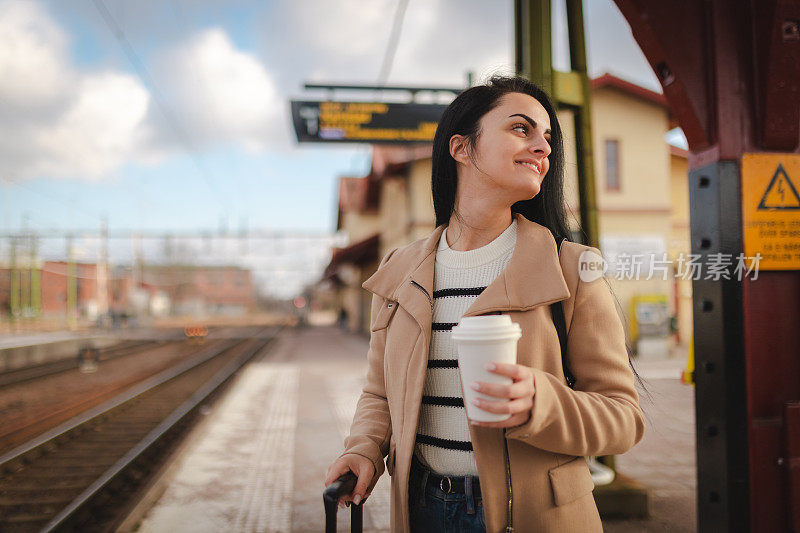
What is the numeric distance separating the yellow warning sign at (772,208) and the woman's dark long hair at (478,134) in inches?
44.3

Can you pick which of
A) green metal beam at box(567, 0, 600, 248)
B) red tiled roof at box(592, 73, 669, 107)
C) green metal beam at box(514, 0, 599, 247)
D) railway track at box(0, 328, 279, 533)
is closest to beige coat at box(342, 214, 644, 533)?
green metal beam at box(514, 0, 599, 247)

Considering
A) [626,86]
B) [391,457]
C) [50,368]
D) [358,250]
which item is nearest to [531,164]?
[391,457]

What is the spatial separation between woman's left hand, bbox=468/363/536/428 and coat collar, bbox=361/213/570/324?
0.97ft

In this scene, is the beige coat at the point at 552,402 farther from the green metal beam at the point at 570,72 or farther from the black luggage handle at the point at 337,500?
the green metal beam at the point at 570,72

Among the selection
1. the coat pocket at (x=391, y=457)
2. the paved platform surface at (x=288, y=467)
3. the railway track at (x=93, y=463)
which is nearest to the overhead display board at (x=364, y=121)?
the paved platform surface at (x=288, y=467)

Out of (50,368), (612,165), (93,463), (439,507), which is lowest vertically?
(50,368)

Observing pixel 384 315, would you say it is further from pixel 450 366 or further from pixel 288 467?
pixel 288 467

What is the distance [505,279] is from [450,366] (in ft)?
1.01

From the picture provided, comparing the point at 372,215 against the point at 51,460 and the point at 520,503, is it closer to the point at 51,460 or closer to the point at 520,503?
the point at 51,460

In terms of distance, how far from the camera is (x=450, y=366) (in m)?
1.61

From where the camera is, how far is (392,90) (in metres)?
9.51

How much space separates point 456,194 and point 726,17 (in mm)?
1607

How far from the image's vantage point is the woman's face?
159 cm

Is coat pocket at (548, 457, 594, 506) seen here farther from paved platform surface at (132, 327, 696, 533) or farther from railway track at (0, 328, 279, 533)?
railway track at (0, 328, 279, 533)
